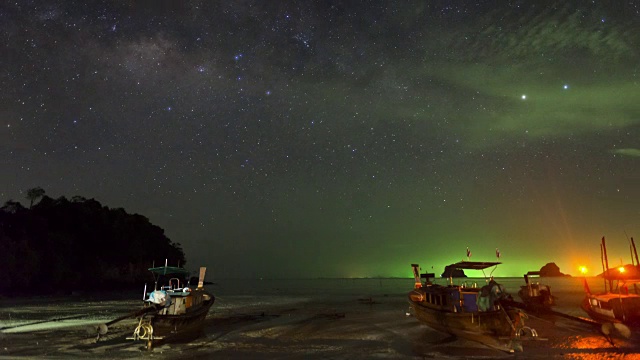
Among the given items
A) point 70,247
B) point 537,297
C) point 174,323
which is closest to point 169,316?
point 174,323

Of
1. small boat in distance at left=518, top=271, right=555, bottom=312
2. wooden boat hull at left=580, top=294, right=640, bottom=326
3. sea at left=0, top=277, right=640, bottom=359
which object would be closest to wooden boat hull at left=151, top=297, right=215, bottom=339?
sea at left=0, top=277, right=640, bottom=359

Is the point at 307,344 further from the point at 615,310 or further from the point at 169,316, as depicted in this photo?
the point at 615,310

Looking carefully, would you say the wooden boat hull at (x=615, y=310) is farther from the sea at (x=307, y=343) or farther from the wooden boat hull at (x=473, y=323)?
the wooden boat hull at (x=473, y=323)

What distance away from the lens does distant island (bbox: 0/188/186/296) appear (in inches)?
3039

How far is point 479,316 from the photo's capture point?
2244cm

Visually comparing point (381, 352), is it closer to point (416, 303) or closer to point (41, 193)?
point (416, 303)

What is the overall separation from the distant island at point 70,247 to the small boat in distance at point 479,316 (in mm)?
59857

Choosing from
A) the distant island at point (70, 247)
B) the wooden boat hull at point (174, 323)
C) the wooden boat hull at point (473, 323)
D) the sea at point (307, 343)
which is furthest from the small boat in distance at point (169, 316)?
the distant island at point (70, 247)

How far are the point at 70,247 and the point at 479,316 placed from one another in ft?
319

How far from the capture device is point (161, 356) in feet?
65.7

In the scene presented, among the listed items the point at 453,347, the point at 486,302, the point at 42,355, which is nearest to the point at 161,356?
the point at 42,355

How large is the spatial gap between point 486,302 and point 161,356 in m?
17.6

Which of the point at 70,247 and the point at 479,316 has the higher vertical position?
the point at 70,247

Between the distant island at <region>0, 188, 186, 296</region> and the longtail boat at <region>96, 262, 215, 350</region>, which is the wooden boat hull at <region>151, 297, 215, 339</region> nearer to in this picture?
the longtail boat at <region>96, 262, 215, 350</region>
